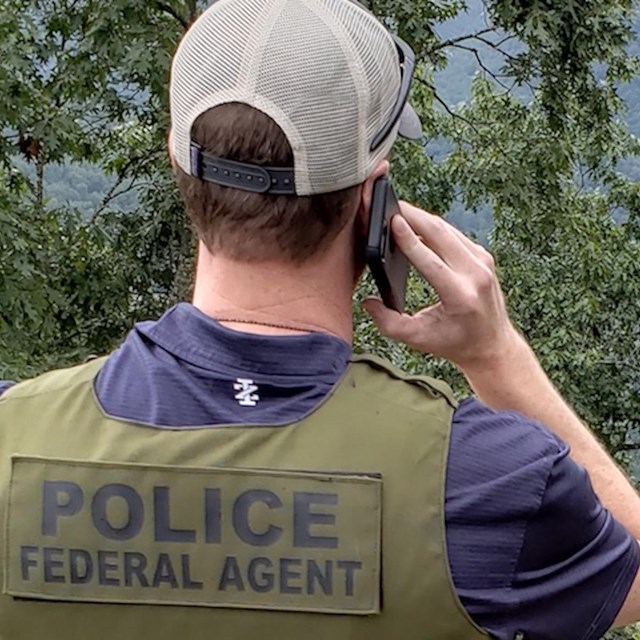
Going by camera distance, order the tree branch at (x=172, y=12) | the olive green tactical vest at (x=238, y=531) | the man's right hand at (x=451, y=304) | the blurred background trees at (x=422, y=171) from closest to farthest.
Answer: the olive green tactical vest at (x=238, y=531)
the man's right hand at (x=451, y=304)
the blurred background trees at (x=422, y=171)
the tree branch at (x=172, y=12)

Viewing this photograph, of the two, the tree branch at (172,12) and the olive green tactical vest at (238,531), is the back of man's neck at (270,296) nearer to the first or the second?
the olive green tactical vest at (238,531)

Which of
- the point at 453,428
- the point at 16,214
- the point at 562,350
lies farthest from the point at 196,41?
the point at 562,350

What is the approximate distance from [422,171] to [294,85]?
20.3 ft

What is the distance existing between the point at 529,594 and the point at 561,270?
708 centimetres

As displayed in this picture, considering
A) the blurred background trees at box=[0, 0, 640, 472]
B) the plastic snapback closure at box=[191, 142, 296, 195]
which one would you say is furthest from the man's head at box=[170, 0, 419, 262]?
the blurred background trees at box=[0, 0, 640, 472]

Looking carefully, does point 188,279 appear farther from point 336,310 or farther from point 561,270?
point 336,310

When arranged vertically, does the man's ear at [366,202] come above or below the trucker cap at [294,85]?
below

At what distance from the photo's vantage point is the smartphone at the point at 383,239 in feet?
3.19

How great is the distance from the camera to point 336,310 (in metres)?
0.97

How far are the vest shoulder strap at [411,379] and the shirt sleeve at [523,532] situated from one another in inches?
0.6

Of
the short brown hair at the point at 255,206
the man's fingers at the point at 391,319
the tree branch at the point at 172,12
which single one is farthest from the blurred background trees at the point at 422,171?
the short brown hair at the point at 255,206

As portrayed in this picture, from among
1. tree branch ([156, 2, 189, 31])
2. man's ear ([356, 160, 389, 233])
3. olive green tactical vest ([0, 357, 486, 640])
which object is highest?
tree branch ([156, 2, 189, 31])

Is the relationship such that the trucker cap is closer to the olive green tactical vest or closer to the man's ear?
the man's ear

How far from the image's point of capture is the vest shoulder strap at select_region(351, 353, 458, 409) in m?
0.94
